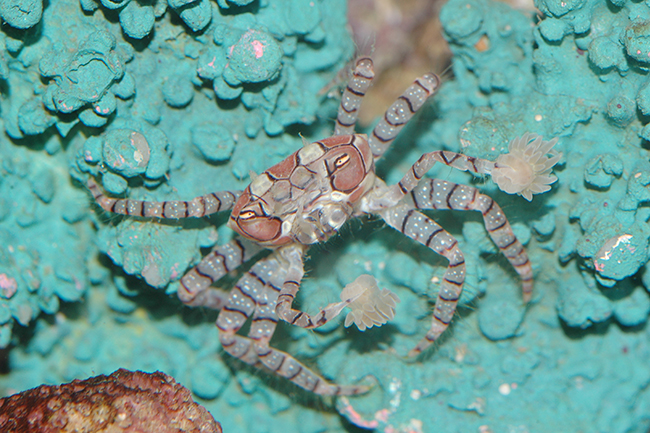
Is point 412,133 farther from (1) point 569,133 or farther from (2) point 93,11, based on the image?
(2) point 93,11

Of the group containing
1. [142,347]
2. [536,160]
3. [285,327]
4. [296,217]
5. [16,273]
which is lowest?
[142,347]

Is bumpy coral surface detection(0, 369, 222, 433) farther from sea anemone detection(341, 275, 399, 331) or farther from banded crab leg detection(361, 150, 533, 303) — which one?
banded crab leg detection(361, 150, 533, 303)

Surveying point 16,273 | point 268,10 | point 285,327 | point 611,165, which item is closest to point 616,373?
point 611,165

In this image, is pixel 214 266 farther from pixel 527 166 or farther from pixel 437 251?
pixel 527 166

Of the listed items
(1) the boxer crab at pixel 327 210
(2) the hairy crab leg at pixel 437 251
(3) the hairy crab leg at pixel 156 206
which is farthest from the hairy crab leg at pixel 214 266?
(2) the hairy crab leg at pixel 437 251

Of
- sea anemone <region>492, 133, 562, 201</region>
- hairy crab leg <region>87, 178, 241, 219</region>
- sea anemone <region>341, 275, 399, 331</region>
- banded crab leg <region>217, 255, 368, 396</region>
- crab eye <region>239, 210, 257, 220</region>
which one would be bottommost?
banded crab leg <region>217, 255, 368, 396</region>

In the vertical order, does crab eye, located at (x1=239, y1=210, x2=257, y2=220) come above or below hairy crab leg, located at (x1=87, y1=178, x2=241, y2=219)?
above

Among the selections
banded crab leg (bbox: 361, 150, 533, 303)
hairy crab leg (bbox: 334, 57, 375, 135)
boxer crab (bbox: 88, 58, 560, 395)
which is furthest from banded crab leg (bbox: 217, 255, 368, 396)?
hairy crab leg (bbox: 334, 57, 375, 135)
